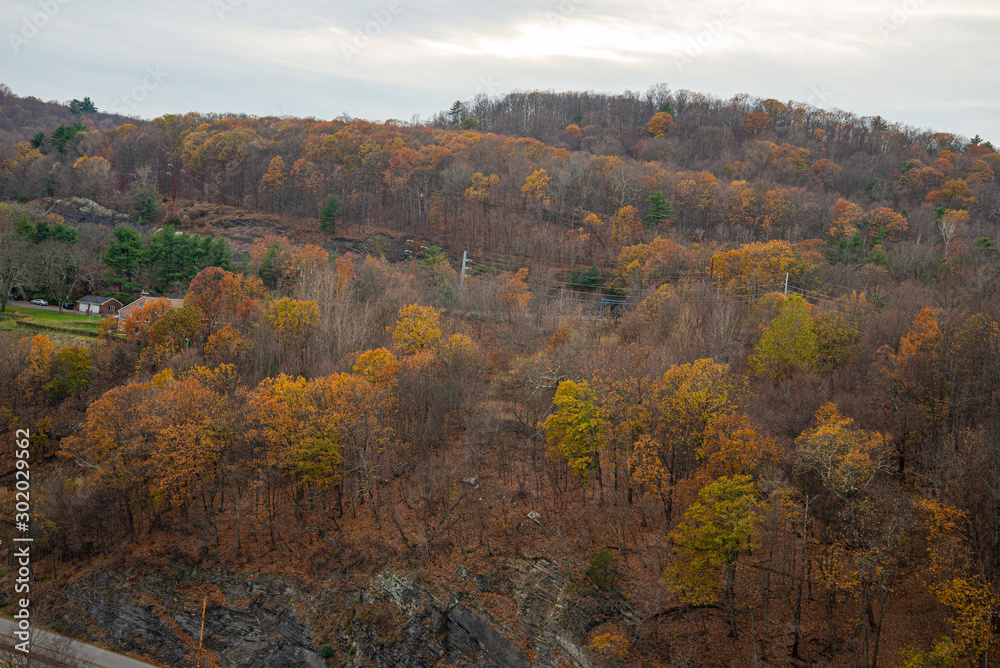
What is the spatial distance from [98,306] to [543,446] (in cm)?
5590

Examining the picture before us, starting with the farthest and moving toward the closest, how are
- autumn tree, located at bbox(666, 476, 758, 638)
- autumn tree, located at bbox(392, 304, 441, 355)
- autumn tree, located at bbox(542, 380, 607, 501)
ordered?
autumn tree, located at bbox(392, 304, 441, 355) → autumn tree, located at bbox(542, 380, 607, 501) → autumn tree, located at bbox(666, 476, 758, 638)

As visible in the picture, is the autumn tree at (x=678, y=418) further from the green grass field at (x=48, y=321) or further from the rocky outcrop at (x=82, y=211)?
the rocky outcrop at (x=82, y=211)

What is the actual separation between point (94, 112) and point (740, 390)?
198 metres

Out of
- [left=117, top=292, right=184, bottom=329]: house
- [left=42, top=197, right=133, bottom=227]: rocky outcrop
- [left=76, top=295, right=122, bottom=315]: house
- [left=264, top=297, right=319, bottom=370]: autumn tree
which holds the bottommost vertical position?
[left=76, top=295, right=122, bottom=315]: house

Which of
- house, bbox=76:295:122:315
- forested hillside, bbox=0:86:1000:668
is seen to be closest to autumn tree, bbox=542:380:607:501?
forested hillside, bbox=0:86:1000:668

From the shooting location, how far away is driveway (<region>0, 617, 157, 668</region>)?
2659 cm

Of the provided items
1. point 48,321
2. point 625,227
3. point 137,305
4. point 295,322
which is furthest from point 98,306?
point 625,227

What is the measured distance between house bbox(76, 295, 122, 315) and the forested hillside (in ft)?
8.44

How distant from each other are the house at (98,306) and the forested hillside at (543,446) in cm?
257

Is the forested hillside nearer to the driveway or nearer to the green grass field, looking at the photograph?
the green grass field

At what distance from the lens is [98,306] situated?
226 feet

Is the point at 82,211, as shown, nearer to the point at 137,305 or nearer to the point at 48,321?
the point at 48,321

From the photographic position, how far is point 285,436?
3553 centimetres

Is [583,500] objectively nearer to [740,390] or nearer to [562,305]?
[740,390]
